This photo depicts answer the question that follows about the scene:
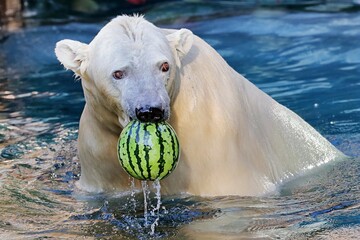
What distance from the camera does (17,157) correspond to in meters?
5.62

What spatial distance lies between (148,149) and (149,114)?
0.18 metres

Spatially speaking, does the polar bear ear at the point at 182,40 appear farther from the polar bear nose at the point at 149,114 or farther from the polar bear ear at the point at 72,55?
the polar bear nose at the point at 149,114

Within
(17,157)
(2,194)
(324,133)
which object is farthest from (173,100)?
(324,133)

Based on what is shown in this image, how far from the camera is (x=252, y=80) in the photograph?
7.88 metres

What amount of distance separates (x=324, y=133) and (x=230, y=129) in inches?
81.2

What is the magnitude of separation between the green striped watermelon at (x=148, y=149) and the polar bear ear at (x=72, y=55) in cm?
46

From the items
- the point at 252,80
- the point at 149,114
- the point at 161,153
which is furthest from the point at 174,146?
the point at 252,80

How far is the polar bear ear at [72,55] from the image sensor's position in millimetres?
3975

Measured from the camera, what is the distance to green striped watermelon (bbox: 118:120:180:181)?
3.63m

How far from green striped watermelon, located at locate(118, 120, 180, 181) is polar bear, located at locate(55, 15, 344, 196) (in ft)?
0.21

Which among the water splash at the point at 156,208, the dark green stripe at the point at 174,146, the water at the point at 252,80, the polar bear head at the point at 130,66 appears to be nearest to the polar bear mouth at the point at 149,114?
the polar bear head at the point at 130,66

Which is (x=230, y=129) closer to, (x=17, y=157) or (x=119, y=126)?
(x=119, y=126)

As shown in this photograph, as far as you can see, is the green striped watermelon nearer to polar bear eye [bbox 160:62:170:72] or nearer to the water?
polar bear eye [bbox 160:62:170:72]

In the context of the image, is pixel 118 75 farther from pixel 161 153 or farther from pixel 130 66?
pixel 161 153
